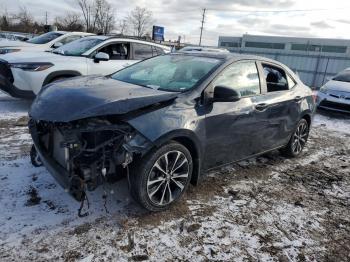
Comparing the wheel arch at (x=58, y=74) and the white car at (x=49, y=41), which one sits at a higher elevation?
the white car at (x=49, y=41)

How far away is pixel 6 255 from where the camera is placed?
2818mm

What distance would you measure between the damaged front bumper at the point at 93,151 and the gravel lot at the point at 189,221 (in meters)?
0.42

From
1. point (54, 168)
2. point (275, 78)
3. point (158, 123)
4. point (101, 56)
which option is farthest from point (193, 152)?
point (101, 56)

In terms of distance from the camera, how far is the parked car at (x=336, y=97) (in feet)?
33.9

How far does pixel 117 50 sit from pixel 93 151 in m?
5.65

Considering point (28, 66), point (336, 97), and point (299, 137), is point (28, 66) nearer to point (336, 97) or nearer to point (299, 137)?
point (299, 137)

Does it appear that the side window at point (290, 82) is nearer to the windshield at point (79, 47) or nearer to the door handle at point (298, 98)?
the door handle at point (298, 98)

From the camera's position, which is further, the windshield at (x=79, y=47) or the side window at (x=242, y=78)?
the windshield at (x=79, y=47)

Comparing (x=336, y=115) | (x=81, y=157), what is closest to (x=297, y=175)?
(x=81, y=157)

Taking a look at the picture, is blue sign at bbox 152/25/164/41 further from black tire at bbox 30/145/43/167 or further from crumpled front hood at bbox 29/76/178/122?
crumpled front hood at bbox 29/76/178/122

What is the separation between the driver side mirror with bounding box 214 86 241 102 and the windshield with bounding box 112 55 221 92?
28 cm

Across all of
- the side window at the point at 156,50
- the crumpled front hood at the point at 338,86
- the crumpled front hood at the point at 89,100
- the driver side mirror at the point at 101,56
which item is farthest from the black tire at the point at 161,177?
the crumpled front hood at the point at 338,86

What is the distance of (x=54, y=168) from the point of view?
3.39m

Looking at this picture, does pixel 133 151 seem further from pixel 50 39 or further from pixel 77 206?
pixel 50 39
